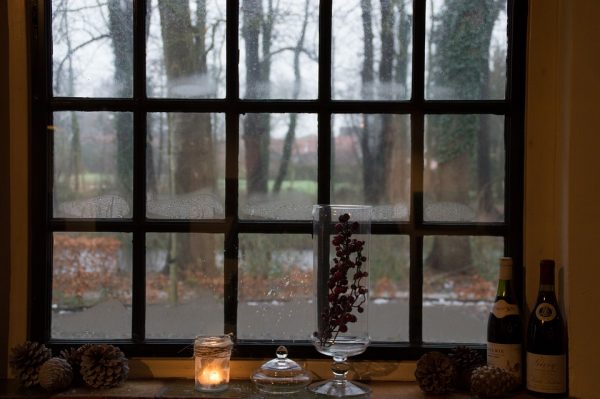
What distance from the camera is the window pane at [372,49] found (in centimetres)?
175

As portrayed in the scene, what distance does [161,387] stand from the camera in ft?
5.30

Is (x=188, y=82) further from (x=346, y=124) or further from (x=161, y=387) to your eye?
(x=161, y=387)

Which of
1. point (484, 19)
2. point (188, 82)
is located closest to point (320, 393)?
point (188, 82)

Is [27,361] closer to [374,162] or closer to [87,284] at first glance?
[87,284]

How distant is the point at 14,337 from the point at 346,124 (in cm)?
104

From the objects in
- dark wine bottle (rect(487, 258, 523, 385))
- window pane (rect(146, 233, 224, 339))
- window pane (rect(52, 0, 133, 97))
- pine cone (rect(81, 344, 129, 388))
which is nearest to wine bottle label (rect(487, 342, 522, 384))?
dark wine bottle (rect(487, 258, 523, 385))

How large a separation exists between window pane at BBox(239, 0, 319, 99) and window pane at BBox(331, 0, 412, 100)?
0.21 feet

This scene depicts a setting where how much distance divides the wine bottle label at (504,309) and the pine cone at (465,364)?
0.38 ft

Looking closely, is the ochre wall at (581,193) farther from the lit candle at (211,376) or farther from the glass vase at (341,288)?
the lit candle at (211,376)

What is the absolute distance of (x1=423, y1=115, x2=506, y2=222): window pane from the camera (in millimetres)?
1760

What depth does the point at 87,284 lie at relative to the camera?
179 centimetres

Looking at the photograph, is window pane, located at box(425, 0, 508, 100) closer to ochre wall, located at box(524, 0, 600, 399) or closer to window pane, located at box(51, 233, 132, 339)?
ochre wall, located at box(524, 0, 600, 399)

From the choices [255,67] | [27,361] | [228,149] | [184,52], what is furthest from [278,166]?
[27,361]

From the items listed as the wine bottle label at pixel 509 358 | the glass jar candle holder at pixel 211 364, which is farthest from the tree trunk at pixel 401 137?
the glass jar candle holder at pixel 211 364
